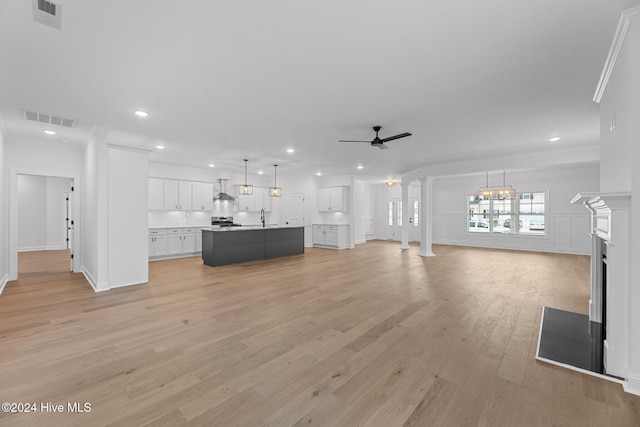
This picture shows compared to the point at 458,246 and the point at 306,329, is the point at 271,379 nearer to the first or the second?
the point at 306,329

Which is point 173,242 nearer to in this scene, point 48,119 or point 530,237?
point 48,119

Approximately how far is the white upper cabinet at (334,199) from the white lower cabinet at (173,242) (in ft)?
16.0

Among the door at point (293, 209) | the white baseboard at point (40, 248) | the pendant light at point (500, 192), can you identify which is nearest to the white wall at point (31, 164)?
the white baseboard at point (40, 248)

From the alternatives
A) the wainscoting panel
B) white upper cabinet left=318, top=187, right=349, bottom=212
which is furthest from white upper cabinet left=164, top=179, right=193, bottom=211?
the wainscoting panel

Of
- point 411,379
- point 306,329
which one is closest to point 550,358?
point 411,379

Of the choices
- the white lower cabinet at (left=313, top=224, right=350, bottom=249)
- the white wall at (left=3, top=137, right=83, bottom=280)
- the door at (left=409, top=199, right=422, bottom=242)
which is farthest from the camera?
the door at (left=409, top=199, right=422, bottom=242)

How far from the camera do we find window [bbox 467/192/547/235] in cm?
930

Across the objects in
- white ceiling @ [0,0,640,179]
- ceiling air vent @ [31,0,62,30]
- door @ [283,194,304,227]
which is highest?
white ceiling @ [0,0,640,179]

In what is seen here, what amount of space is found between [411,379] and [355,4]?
9.24 feet

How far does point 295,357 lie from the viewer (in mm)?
2465

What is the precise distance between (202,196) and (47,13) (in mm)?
7108

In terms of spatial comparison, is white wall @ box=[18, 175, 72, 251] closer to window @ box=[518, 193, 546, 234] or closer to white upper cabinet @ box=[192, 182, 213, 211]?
white upper cabinet @ box=[192, 182, 213, 211]

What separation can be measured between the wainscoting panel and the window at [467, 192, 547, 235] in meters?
0.21

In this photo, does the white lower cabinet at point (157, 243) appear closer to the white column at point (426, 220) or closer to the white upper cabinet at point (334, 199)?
the white upper cabinet at point (334, 199)
